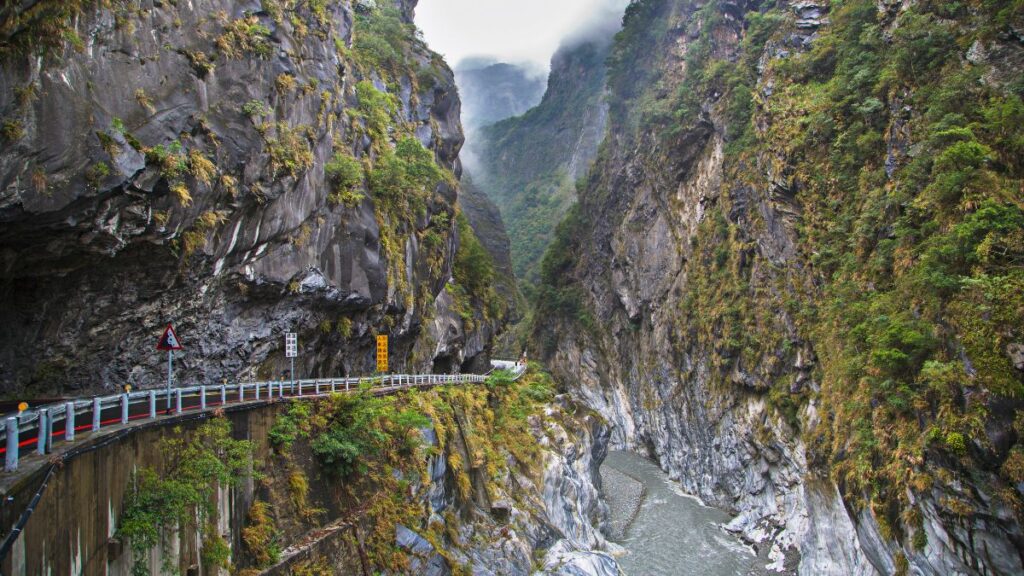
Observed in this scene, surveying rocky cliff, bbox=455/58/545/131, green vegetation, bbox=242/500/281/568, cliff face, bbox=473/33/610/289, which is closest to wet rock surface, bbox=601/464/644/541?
green vegetation, bbox=242/500/281/568

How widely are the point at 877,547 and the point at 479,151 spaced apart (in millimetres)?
133086

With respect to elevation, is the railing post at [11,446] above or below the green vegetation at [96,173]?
below

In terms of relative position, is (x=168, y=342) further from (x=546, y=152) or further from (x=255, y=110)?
(x=546, y=152)

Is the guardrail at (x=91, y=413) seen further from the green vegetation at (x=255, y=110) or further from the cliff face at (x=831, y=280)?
the cliff face at (x=831, y=280)

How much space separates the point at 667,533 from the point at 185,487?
2858 centimetres

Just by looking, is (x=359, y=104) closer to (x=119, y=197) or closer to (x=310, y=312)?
(x=310, y=312)

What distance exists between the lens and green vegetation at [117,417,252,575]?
26.7 ft

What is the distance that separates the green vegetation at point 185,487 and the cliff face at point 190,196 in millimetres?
5374

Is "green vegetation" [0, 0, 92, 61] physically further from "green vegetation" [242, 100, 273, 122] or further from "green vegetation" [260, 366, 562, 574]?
"green vegetation" [260, 366, 562, 574]

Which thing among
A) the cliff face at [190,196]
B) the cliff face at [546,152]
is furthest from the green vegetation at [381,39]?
the cliff face at [546,152]

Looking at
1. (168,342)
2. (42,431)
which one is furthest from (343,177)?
(42,431)

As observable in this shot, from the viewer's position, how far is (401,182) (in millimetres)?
26750

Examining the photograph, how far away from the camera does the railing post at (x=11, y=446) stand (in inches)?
247

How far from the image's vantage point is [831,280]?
87.4 ft
